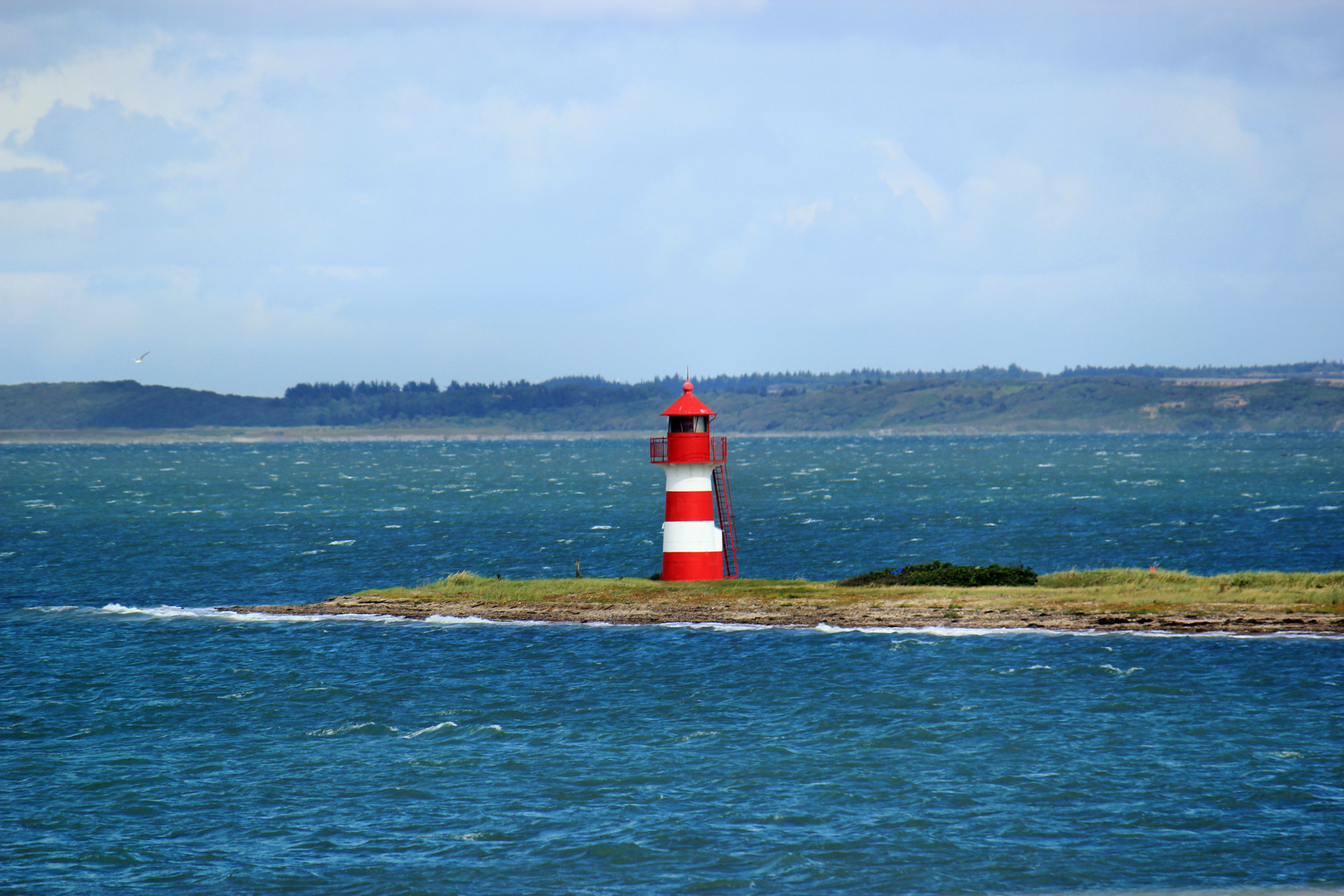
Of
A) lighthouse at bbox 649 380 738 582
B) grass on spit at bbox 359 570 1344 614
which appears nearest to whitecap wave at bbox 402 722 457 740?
lighthouse at bbox 649 380 738 582

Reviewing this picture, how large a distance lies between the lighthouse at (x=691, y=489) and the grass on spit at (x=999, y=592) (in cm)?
64

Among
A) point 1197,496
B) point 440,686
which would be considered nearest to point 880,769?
point 440,686

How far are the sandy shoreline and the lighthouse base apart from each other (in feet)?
5.83

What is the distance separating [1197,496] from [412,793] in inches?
3238

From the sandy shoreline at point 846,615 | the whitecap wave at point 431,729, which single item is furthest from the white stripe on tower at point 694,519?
the whitecap wave at point 431,729

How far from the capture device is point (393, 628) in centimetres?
3512

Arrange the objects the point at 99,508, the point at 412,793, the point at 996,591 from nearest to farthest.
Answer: the point at 412,793 < the point at 996,591 < the point at 99,508

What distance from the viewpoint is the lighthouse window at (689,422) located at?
34.8m

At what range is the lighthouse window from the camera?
34.8 meters

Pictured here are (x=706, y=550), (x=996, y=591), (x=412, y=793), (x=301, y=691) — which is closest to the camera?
(x=412, y=793)

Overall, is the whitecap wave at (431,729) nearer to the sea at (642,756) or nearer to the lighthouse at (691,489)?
the sea at (642,756)

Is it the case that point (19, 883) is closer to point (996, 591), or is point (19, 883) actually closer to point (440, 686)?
point (440, 686)

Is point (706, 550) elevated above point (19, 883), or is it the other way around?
point (706, 550)

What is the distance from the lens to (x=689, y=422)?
34875 mm
